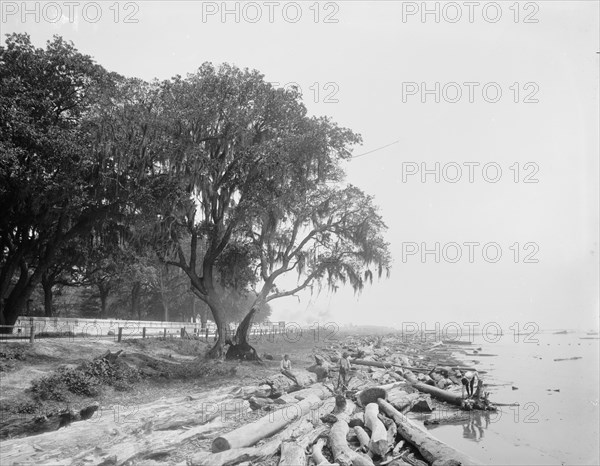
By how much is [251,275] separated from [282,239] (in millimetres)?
3030

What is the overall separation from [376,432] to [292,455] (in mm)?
2774

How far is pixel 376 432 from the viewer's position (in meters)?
10.3

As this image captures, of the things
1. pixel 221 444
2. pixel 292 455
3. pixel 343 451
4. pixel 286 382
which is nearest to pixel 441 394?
pixel 286 382

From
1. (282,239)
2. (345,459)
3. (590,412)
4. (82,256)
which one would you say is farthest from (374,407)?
(82,256)

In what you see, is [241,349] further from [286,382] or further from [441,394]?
[441,394]

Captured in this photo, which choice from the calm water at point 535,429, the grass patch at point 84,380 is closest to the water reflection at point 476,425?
the calm water at point 535,429

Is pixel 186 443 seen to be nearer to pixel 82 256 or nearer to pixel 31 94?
pixel 31 94

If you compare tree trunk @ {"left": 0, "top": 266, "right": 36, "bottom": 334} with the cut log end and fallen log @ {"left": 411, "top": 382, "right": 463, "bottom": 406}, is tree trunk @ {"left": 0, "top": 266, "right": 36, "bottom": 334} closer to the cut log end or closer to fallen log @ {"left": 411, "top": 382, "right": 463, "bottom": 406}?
the cut log end

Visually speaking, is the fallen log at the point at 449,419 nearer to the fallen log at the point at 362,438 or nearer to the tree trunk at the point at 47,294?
the fallen log at the point at 362,438

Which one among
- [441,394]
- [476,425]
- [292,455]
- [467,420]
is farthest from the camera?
[441,394]

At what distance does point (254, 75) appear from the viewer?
926 inches

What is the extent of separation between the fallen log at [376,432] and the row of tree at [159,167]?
495 inches

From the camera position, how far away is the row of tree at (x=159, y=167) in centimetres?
2047

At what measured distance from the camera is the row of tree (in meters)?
20.5
